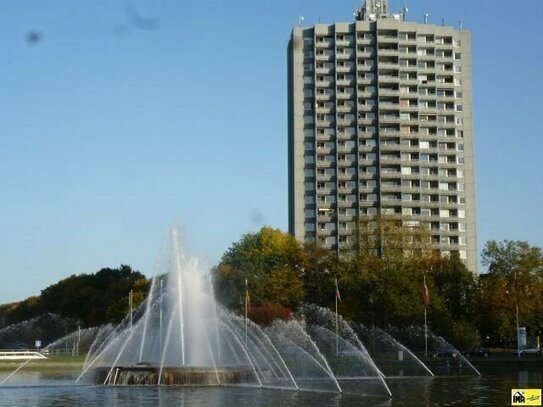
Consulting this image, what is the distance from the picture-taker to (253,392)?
37.1 meters

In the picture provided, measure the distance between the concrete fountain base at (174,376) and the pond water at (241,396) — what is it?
145cm

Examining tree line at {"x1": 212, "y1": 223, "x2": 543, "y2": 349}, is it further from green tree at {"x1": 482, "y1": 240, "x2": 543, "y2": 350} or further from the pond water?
the pond water

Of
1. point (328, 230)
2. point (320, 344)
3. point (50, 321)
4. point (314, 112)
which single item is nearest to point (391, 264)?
point (320, 344)

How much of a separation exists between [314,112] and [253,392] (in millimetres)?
109536

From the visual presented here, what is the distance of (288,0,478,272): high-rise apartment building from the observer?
140250mm

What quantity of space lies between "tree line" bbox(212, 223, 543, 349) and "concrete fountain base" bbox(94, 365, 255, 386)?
3744 centimetres

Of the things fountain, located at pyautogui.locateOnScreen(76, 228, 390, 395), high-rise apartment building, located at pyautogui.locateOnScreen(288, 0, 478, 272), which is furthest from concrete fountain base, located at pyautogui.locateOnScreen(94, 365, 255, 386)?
high-rise apartment building, located at pyautogui.locateOnScreen(288, 0, 478, 272)

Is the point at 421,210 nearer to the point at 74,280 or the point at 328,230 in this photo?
the point at 328,230

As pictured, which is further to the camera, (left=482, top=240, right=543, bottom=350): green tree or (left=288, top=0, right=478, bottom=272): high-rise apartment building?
(left=288, top=0, right=478, bottom=272): high-rise apartment building

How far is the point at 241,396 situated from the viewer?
34.9 meters

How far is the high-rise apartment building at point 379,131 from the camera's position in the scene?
140250 mm
